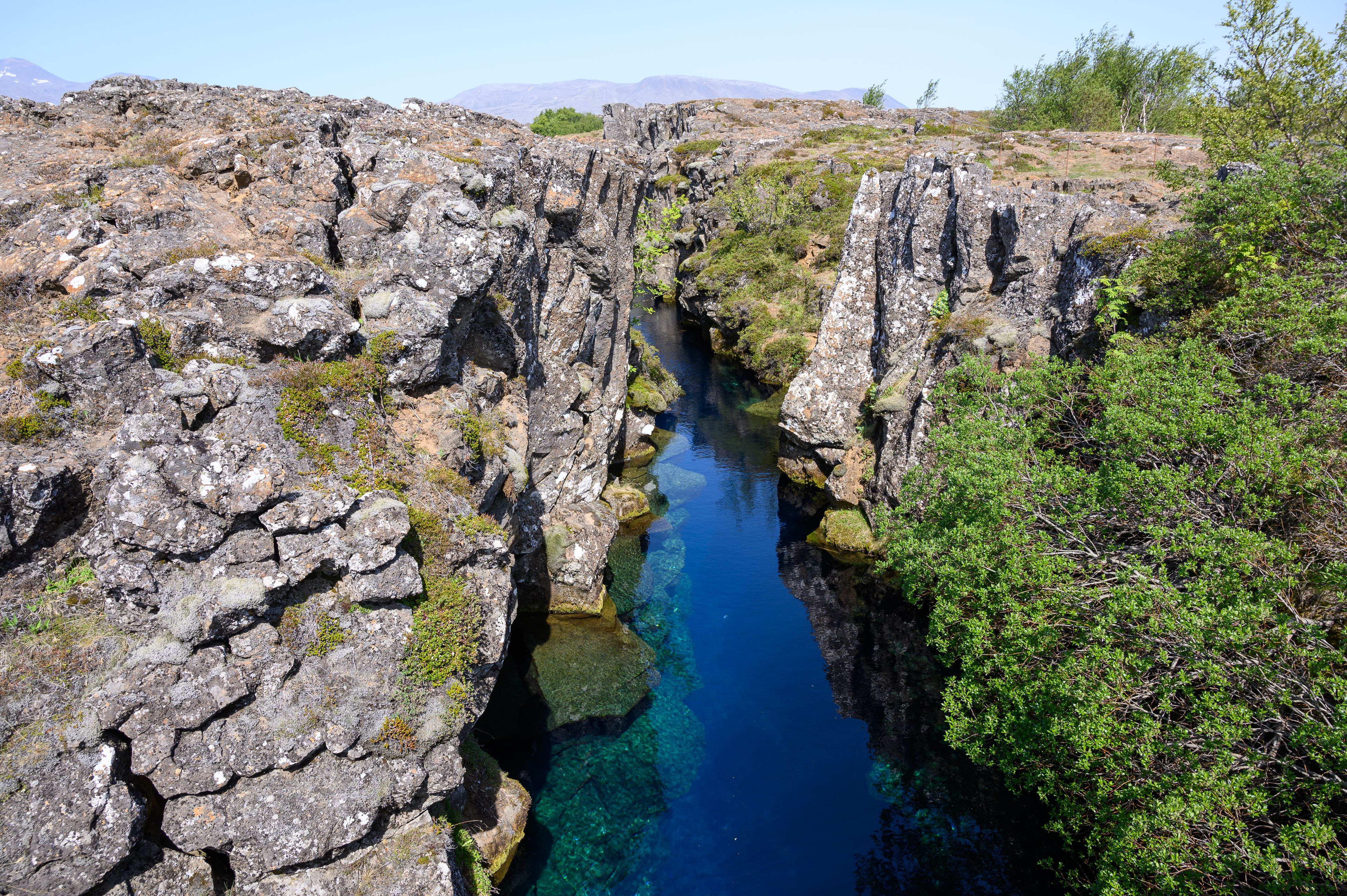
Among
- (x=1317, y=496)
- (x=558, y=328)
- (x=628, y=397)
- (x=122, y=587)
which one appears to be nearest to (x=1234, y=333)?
(x=1317, y=496)

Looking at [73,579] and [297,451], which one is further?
[297,451]

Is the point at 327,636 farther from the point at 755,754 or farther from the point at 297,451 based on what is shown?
the point at 755,754

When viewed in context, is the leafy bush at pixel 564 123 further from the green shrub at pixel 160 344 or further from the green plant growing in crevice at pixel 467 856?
the green plant growing in crevice at pixel 467 856

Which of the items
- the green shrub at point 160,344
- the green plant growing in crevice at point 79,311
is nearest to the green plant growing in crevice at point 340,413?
the green shrub at point 160,344

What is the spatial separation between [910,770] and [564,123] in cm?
15207

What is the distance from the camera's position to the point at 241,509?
511 inches

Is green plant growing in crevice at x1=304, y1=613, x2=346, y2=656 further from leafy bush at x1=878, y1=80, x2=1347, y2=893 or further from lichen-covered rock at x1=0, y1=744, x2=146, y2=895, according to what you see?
leafy bush at x1=878, y1=80, x2=1347, y2=893

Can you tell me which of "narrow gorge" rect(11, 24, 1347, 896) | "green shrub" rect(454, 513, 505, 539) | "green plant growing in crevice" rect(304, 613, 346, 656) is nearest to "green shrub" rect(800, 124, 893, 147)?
"narrow gorge" rect(11, 24, 1347, 896)

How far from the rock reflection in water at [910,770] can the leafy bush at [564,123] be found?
5087 inches

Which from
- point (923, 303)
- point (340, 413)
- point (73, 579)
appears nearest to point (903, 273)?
point (923, 303)

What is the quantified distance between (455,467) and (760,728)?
14895 millimetres

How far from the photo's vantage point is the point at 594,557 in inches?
1109

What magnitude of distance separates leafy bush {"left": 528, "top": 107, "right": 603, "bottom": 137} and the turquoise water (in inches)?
4987

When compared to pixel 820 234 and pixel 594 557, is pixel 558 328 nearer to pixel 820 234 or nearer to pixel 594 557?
pixel 594 557
